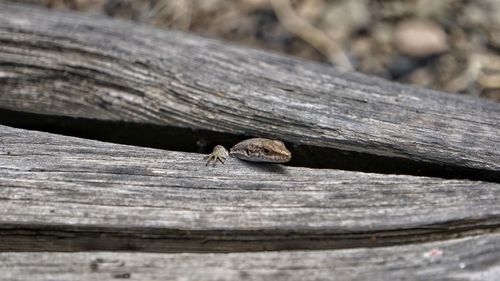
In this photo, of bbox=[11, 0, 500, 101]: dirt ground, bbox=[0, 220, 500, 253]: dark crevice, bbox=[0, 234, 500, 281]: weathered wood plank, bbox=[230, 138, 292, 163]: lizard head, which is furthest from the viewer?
bbox=[11, 0, 500, 101]: dirt ground

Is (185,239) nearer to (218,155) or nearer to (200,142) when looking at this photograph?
(218,155)

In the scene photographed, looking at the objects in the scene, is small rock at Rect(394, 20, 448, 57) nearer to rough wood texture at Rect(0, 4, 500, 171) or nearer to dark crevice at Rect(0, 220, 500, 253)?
rough wood texture at Rect(0, 4, 500, 171)

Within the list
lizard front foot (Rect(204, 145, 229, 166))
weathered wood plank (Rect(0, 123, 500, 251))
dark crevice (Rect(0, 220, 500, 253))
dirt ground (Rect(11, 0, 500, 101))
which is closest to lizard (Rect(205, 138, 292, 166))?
lizard front foot (Rect(204, 145, 229, 166))

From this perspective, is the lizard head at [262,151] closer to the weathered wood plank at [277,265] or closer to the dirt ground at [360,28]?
the weathered wood plank at [277,265]

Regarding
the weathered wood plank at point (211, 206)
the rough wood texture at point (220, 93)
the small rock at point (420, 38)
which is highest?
the small rock at point (420, 38)

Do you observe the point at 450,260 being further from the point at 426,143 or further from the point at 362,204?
the point at 426,143

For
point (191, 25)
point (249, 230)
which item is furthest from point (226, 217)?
point (191, 25)

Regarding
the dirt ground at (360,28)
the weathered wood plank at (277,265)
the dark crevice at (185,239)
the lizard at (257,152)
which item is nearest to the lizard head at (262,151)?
the lizard at (257,152)
